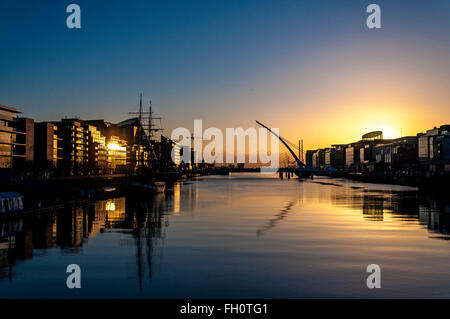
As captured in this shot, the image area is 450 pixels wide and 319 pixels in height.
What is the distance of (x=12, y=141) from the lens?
5591 inches

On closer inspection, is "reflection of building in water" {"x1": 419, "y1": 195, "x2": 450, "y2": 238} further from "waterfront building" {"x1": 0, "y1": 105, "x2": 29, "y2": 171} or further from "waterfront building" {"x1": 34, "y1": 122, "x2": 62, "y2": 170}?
"waterfront building" {"x1": 34, "y1": 122, "x2": 62, "y2": 170}

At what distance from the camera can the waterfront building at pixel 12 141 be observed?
136375 millimetres

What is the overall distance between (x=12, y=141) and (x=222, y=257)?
13316 centimetres

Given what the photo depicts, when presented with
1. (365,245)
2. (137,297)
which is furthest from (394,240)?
(137,297)

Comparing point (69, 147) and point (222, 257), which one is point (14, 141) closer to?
point (69, 147)

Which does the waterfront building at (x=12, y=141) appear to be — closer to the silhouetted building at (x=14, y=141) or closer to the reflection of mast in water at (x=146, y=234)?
the silhouetted building at (x=14, y=141)

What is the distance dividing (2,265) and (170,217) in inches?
1194

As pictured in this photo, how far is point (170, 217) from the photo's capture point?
54.0 metres

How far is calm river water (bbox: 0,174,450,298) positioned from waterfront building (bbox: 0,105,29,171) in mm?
102267

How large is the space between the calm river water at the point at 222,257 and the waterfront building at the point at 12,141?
336 ft

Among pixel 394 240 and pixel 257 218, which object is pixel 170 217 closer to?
pixel 257 218

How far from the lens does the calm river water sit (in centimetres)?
1970

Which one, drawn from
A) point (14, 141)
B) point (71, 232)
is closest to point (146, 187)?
point (14, 141)

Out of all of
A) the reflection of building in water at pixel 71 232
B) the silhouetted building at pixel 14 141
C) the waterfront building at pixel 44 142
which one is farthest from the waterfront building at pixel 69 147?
the reflection of building in water at pixel 71 232
